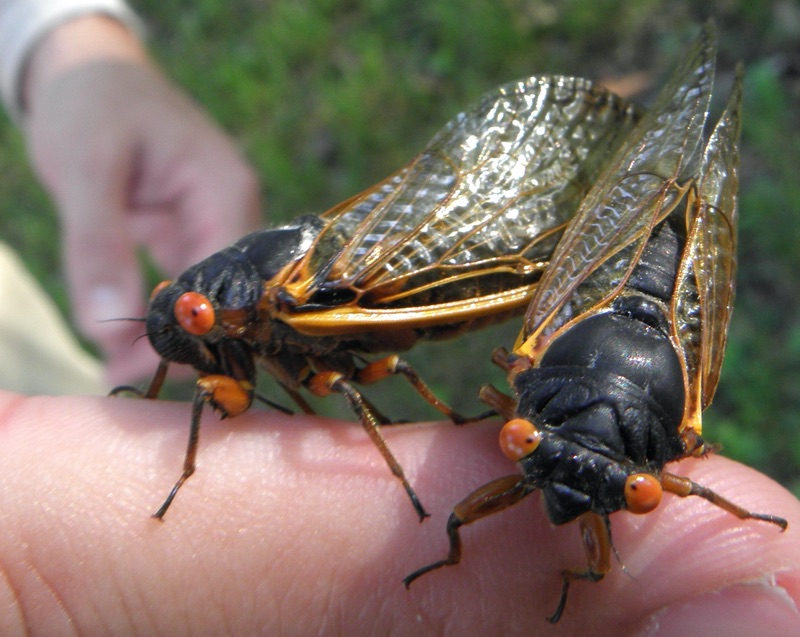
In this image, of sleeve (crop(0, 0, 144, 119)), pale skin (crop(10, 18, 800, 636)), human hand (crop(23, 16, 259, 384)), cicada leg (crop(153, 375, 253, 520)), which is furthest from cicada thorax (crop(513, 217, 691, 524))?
sleeve (crop(0, 0, 144, 119))

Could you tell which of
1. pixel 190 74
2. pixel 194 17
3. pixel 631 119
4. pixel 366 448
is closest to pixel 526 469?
pixel 366 448

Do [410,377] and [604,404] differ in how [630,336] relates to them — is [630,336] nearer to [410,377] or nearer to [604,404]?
[604,404]

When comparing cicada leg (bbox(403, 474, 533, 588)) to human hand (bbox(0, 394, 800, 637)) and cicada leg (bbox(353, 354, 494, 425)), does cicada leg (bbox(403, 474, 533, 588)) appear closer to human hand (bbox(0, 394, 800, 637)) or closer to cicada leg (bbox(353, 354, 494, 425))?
human hand (bbox(0, 394, 800, 637))

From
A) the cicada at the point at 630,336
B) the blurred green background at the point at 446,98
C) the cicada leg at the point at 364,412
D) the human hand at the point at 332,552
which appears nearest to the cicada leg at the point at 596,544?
the cicada at the point at 630,336

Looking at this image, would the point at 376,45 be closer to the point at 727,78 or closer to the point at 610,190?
the point at 727,78

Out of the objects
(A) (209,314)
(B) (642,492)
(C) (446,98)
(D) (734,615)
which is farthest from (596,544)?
(C) (446,98)
